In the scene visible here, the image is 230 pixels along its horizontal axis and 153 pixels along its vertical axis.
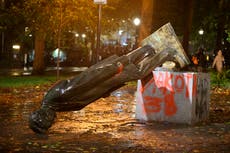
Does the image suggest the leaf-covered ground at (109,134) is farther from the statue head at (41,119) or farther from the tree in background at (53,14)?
the tree in background at (53,14)

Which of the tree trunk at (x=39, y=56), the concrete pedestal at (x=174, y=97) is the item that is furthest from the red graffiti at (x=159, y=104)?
the tree trunk at (x=39, y=56)

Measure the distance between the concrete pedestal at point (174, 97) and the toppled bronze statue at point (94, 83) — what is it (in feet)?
1.72

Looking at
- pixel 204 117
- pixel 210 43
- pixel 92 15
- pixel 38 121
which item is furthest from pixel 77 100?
pixel 210 43

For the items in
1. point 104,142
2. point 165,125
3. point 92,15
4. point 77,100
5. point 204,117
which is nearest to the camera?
point 104,142

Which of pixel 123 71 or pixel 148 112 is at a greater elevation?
pixel 123 71

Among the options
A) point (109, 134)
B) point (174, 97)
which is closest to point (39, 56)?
point (174, 97)

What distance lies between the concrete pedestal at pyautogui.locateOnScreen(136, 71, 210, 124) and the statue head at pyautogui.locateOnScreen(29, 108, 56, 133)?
9.89 feet

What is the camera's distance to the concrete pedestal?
11.2m

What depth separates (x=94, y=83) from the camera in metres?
9.75

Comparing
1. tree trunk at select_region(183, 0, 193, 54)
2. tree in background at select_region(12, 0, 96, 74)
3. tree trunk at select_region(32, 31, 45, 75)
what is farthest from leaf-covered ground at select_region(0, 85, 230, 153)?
tree trunk at select_region(183, 0, 193, 54)

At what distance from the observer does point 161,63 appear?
11.3 metres

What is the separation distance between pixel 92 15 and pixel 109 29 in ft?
18.6

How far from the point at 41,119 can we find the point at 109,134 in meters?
1.39

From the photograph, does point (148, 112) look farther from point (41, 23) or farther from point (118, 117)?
point (41, 23)
